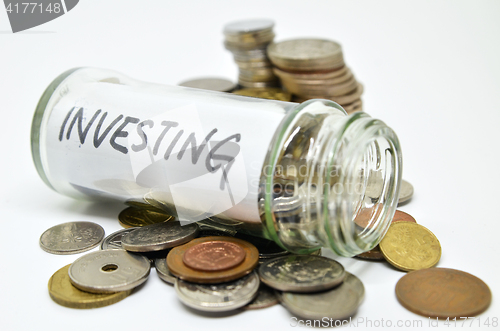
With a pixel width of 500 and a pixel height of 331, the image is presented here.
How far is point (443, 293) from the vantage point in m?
1.37

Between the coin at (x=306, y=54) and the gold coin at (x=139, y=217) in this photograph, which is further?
the coin at (x=306, y=54)

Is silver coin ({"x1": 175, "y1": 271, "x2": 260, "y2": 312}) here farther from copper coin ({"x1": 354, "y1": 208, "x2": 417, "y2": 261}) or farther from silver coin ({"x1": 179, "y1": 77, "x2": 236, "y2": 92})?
silver coin ({"x1": 179, "y1": 77, "x2": 236, "y2": 92})

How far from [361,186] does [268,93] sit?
90 centimetres

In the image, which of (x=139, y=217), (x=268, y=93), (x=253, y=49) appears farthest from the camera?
(x=253, y=49)

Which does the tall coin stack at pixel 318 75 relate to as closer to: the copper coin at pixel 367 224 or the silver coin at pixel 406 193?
the silver coin at pixel 406 193

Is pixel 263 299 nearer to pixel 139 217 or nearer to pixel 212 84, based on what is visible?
pixel 139 217

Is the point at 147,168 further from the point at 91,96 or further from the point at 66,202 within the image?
the point at 66,202

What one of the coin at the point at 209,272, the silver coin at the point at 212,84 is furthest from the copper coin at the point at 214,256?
the silver coin at the point at 212,84

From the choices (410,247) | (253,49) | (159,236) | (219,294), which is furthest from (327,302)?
(253,49)

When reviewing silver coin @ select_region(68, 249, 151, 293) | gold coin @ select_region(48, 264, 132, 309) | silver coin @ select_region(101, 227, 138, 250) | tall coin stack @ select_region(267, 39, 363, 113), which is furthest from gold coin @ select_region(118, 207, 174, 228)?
tall coin stack @ select_region(267, 39, 363, 113)

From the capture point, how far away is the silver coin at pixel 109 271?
1409 millimetres

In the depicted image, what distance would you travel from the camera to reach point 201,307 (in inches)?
51.4

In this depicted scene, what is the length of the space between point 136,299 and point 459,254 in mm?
876

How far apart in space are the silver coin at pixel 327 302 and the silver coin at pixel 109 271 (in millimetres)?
372
